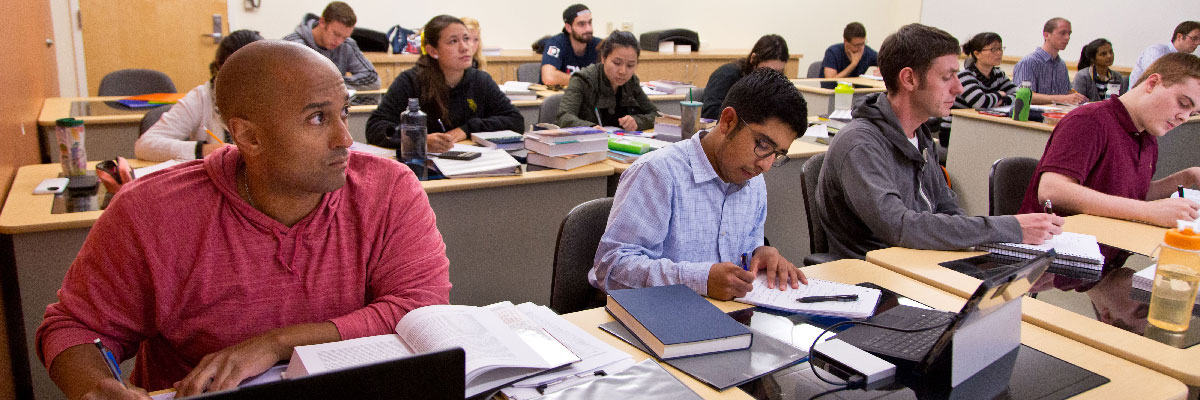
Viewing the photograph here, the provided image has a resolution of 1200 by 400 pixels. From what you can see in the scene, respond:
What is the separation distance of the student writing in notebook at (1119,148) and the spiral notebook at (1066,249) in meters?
0.33

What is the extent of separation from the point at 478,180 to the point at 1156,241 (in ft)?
6.49

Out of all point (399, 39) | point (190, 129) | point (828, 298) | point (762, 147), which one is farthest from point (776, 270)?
point (399, 39)

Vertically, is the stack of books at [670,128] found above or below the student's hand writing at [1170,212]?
above

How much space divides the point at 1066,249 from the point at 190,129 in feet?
9.28

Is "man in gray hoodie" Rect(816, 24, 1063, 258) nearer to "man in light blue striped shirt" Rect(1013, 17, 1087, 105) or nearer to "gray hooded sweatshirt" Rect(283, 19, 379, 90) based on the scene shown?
"gray hooded sweatshirt" Rect(283, 19, 379, 90)

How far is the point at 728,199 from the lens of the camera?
69.0 inches

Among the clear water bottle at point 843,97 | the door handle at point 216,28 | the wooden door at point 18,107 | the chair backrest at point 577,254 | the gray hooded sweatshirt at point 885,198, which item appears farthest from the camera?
the door handle at point 216,28

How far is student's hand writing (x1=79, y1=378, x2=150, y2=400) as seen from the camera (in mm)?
952

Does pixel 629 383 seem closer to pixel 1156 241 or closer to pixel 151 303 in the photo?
pixel 151 303

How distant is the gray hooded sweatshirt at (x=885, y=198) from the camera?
6.15 feet

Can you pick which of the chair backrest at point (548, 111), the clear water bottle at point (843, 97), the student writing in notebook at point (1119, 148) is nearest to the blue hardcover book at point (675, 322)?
the student writing in notebook at point (1119, 148)

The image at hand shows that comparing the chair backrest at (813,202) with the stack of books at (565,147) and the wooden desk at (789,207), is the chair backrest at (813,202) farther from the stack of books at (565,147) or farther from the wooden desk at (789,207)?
the wooden desk at (789,207)

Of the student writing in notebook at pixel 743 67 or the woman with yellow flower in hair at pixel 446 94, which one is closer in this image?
the woman with yellow flower in hair at pixel 446 94

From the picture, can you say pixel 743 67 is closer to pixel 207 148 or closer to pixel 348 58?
pixel 348 58
